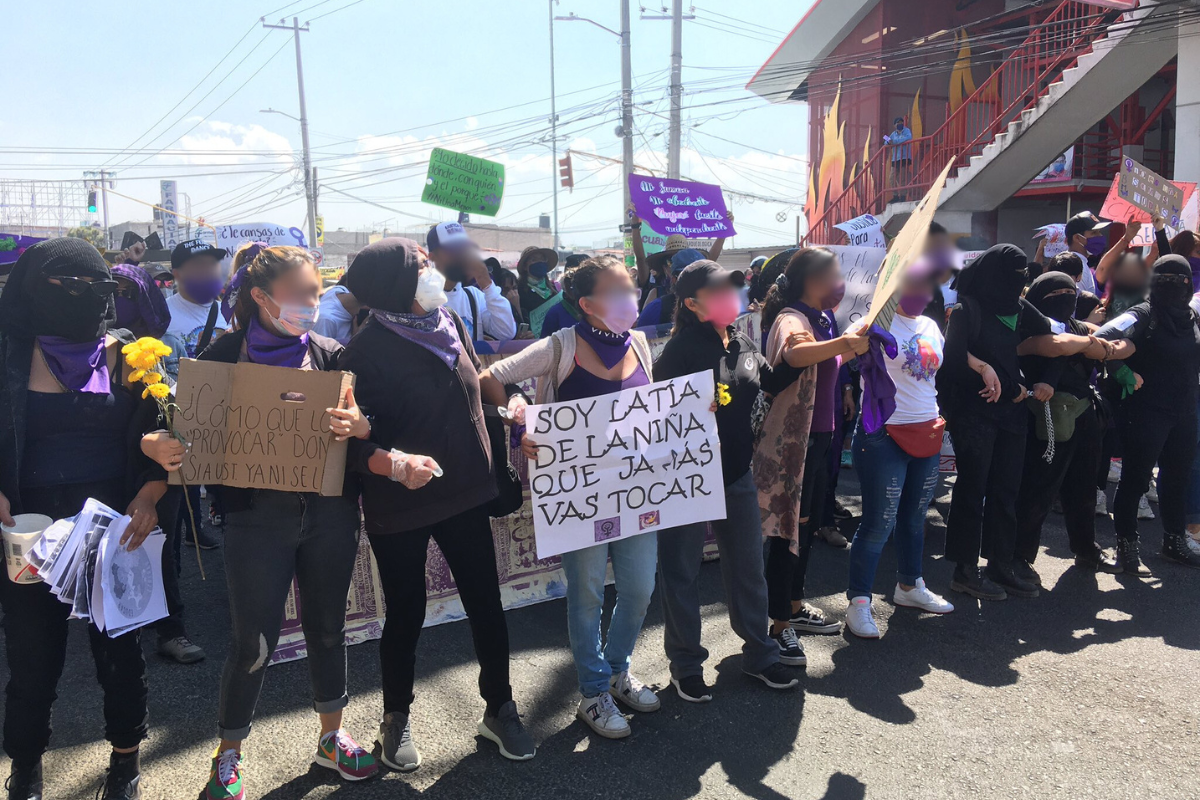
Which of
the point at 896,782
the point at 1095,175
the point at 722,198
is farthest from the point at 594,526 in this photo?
the point at 1095,175

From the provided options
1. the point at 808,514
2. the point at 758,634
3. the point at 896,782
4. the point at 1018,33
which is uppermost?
the point at 1018,33

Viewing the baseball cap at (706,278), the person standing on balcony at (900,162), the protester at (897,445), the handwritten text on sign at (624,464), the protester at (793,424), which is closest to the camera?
the handwritten text on sign at (624,464)

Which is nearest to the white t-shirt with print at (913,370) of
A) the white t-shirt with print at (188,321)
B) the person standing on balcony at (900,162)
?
the white t-shirt with print at (188,321)

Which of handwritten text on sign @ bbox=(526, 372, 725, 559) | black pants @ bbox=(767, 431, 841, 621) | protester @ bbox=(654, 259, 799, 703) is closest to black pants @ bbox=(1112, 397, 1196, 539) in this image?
black pants @ bbox=(767, 431, 841, 621)

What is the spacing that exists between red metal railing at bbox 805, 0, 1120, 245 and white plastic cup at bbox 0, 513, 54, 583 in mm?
12886

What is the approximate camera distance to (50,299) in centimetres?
266

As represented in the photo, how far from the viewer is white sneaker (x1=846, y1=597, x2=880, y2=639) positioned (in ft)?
13.9

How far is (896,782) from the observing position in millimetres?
3008

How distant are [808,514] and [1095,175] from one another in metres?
16.0

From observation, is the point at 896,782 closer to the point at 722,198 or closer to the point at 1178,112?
the point at 722,198

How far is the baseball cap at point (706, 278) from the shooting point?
11.2 ft

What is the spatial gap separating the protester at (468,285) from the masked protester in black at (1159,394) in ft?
12.7

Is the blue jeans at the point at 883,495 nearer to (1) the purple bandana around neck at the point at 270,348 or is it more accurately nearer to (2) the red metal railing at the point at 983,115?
(1) the purple bandana around neck at the point at 270,348

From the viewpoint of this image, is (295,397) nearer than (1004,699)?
Yes
